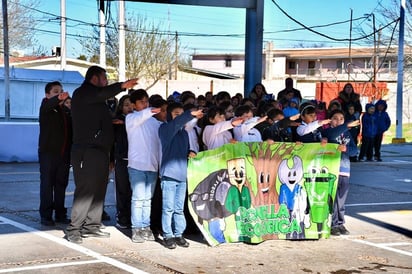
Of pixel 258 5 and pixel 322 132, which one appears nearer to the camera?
pixel 322 132

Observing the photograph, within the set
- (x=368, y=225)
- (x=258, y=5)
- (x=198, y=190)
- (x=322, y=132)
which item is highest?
(x=258, y=5)

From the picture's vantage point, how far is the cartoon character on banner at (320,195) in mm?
8094

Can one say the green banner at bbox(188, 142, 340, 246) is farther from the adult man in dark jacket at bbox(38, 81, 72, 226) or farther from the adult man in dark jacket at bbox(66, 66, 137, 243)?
the adult man in dark jacket at bbox(38, 81, 72, 226)

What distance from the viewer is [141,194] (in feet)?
24.9

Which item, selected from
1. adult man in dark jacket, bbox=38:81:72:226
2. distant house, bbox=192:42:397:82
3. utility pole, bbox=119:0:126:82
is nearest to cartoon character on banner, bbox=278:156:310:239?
adult man in dark jacket, bbox=38:81:72:226

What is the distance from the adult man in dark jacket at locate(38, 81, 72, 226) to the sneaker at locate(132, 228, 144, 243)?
1410mm

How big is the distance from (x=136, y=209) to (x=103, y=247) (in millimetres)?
570

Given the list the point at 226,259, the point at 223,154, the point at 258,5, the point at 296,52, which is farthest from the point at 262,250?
the point at 296,52

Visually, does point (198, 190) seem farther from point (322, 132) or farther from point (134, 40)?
point (134, 40)

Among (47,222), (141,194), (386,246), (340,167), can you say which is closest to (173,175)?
(141,194)

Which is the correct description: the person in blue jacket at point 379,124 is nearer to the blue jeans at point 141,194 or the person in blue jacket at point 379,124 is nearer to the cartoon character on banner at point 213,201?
the cartoon character on banner at point 213,201

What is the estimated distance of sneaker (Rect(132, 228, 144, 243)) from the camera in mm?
7668

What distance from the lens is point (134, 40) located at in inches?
1849

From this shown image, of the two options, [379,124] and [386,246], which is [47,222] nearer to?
[386,246]
